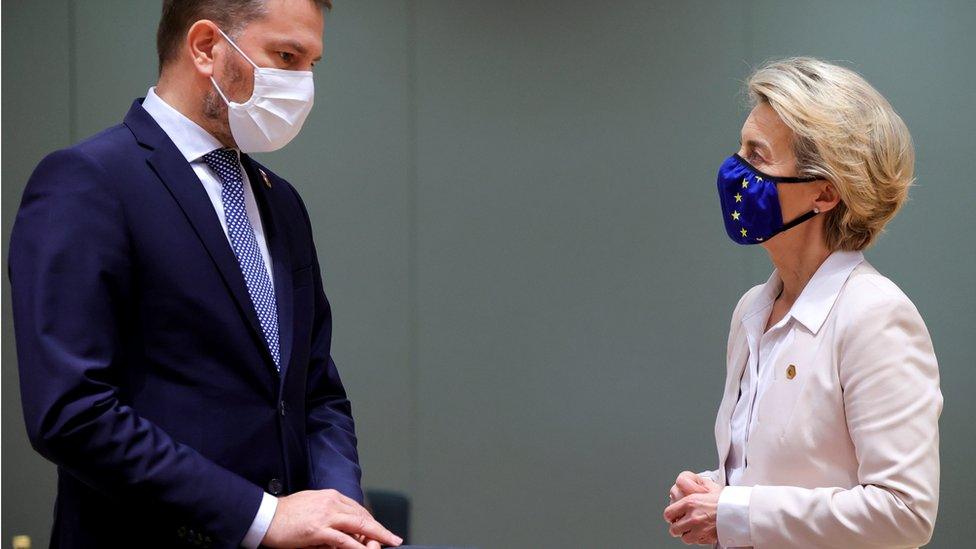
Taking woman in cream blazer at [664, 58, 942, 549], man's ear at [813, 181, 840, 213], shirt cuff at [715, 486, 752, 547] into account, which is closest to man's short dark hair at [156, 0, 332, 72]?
woman in cream blazer at [664, 58, 942, 549]

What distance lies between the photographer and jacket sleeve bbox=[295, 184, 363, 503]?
185 cm

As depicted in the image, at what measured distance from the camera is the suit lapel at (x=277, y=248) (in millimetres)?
1763

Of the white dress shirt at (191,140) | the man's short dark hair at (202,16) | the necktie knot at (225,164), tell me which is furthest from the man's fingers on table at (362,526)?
the man's short dark hair at (202,16)

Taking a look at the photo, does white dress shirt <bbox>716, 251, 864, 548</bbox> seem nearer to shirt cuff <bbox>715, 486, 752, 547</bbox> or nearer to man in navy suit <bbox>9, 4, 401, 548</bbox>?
shirt cuff <bbox>715, 486, 752, 547</bbox>

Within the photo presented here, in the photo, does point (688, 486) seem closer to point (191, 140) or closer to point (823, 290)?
point (823, 290)

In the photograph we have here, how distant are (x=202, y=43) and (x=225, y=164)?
21 centimetres

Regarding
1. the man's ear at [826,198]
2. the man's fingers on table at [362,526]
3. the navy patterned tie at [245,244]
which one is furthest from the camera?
the man's ear at [826,198]

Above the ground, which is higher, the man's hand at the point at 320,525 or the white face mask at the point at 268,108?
the white face mask at the point at 268,108

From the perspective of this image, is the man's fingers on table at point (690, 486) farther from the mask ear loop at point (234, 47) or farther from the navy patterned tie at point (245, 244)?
the mask ear loop at point (234, 47)

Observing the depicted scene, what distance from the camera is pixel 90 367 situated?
4.88ft

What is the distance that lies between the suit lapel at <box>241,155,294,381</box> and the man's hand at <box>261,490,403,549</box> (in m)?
0.23

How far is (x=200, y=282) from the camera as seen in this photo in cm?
163

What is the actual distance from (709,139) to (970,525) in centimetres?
177

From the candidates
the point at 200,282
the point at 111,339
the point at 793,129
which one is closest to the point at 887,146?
the point at 793,129
